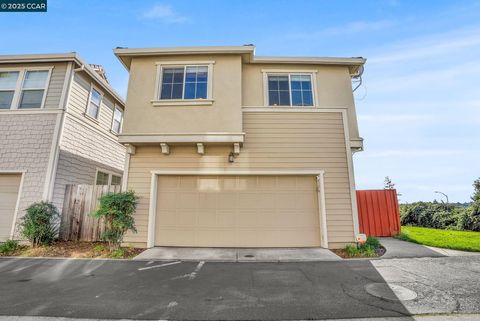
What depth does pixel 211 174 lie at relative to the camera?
7.57 metres

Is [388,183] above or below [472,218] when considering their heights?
above

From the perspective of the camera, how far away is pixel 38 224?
6.99 m

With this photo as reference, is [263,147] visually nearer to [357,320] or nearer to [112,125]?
[357,320]

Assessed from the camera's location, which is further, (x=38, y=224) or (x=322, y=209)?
(x=322, y=209)

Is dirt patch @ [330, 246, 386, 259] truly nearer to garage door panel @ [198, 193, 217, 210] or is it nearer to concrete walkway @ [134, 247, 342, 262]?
concrete walkway @ [134, 247, 342, 262]

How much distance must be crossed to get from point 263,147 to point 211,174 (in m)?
2.00

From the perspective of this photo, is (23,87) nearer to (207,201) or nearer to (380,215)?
(207,201)

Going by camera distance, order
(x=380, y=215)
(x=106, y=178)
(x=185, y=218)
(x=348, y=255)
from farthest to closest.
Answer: (x=106, y=178)
(x=380, y=215)
(x=185, y=218)
(x=348, y=255)

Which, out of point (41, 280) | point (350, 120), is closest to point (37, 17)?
point (41, 280)

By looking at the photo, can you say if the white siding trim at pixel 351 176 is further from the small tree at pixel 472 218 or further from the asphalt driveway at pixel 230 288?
the small tree at pixel 472 218

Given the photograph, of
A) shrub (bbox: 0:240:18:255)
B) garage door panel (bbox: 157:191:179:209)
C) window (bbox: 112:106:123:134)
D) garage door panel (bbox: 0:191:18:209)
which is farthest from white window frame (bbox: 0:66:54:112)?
garage door panel (bbox: 157:191:179:209)

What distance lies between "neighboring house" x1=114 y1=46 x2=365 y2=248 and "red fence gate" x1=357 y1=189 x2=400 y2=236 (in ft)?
8.47

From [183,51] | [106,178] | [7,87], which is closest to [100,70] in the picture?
[7,87]

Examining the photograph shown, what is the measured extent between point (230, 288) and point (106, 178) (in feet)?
32.0
